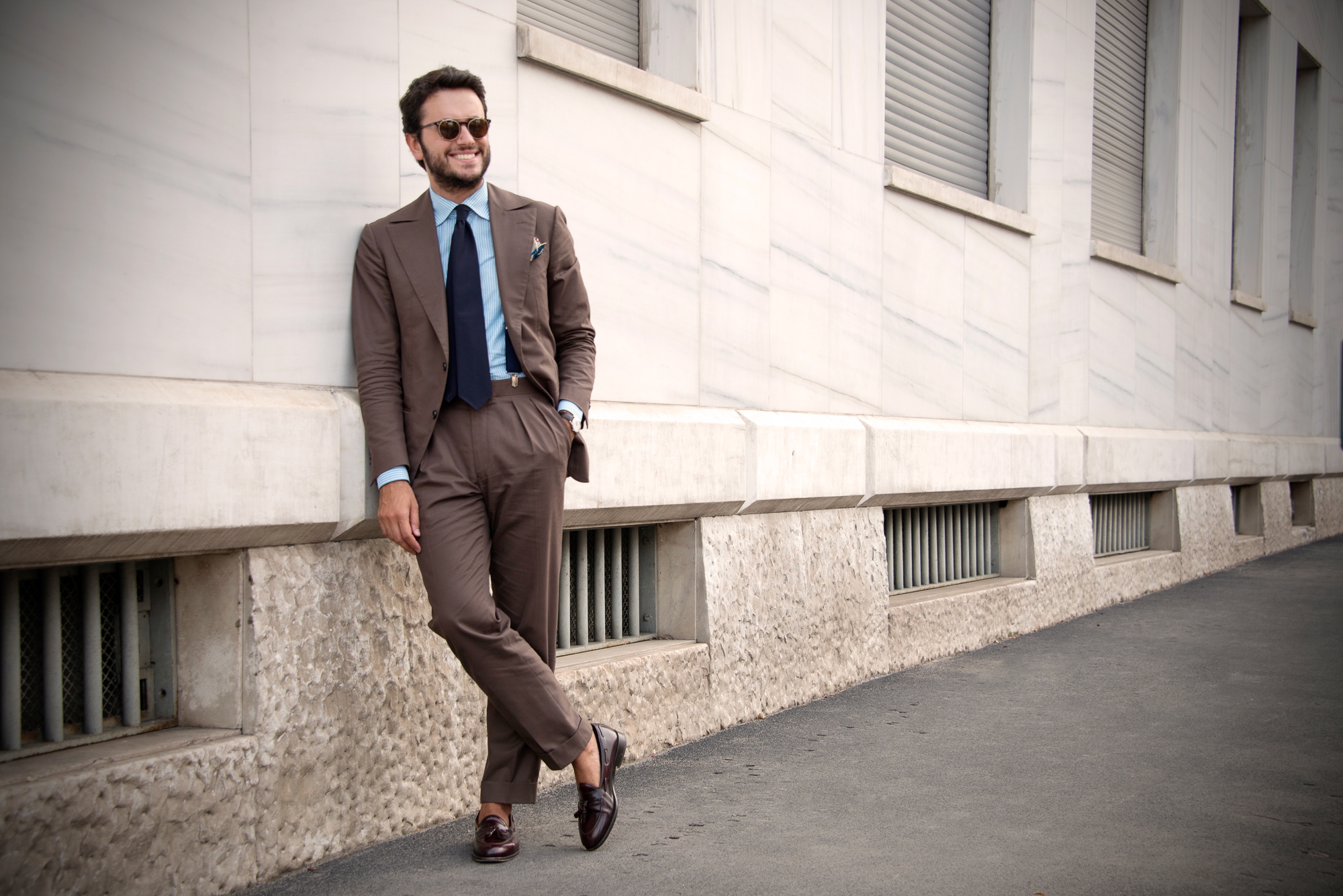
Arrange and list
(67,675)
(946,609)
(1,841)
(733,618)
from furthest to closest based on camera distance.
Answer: (946,609) → (733,618) → (67,675) → (1,841)

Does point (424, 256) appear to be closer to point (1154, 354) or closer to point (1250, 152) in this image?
point (1154, 354)

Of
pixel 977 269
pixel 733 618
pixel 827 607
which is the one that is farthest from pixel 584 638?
pixel 977 269

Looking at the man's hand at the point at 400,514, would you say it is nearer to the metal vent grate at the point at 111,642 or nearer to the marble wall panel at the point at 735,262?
the metal vent grate at the point at 111,642

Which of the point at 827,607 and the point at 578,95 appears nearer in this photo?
the point at 578,95

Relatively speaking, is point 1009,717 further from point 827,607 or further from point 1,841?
point 1,841

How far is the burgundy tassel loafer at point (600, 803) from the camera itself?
10.7 feet

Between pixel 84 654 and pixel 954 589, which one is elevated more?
pixel 84 654

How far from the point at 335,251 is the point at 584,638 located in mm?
1840

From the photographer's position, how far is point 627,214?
450 cm

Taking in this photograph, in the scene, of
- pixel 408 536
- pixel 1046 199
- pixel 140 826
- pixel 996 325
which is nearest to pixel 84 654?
pixel 140 826

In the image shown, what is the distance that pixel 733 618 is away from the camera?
4875 millimetres

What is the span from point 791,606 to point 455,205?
2625 millimetres

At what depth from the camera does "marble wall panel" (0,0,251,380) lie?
265 cm

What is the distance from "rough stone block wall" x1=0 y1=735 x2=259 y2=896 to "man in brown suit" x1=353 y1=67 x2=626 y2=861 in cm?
63
